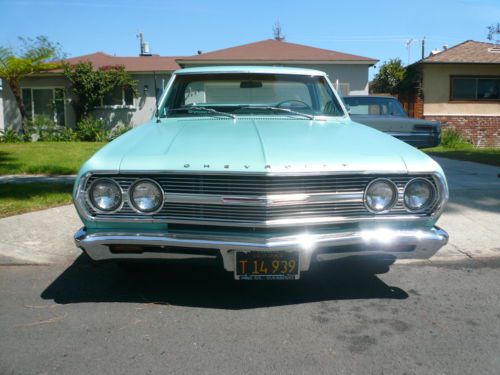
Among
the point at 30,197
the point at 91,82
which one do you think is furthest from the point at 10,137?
the point at 30,197

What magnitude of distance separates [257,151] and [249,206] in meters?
0.39

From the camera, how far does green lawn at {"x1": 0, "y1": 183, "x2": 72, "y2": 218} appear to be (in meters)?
6.30

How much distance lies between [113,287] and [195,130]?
137 cm

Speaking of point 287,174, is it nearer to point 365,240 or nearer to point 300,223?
point 300,223

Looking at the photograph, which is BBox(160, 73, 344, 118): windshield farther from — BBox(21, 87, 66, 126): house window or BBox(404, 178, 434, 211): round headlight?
BBox(21, 87, 66, 126): house window

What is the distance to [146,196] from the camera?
3236 mm

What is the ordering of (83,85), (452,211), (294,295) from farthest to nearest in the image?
(83,85) < (452,211) < (294,295)

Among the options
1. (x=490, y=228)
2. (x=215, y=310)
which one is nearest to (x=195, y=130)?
(x=215, y=310)

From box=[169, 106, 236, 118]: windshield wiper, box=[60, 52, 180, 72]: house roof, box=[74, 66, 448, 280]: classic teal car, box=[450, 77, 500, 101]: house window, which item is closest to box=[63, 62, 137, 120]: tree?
box=[60, 52, 180, 72]: house roof

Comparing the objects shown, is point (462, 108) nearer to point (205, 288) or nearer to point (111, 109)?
point (111, 109)

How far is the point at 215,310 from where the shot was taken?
3469 mm

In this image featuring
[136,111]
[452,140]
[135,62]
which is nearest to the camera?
[452,140]

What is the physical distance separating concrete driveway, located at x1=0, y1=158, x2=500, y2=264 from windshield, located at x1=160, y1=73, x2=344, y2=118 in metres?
1.75

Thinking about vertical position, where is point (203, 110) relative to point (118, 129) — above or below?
above
